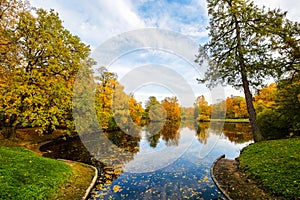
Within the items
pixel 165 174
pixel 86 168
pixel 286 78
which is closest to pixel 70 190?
pixel 86 168

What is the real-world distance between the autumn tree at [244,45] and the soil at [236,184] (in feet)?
16.1

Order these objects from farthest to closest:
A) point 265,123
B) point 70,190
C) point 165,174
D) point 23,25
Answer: point 265,123
point 23,25
point 165,174
point 70,190

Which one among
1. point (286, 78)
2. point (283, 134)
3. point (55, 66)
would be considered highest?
point (55, 66)

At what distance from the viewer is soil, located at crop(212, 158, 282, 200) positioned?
19.4ft

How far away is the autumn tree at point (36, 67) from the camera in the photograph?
11.1 m

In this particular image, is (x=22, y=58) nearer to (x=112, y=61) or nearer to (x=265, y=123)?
(x=112, y=61)

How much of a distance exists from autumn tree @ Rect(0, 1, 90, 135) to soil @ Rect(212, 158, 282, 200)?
426 inches

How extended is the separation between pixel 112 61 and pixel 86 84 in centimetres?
343

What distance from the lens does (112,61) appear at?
17.0m

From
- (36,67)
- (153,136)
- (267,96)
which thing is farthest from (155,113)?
(36,67)

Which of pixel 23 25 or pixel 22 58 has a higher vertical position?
pixel 23 25

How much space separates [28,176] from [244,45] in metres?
14.1

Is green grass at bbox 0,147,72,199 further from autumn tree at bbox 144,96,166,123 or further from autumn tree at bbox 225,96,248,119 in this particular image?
autumn tree at bbox 144,96,166,123

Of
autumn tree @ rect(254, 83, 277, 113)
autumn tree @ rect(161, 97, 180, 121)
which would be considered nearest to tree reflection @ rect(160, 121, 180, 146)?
autumn tree @ rect(254, 83, 277, 113)
